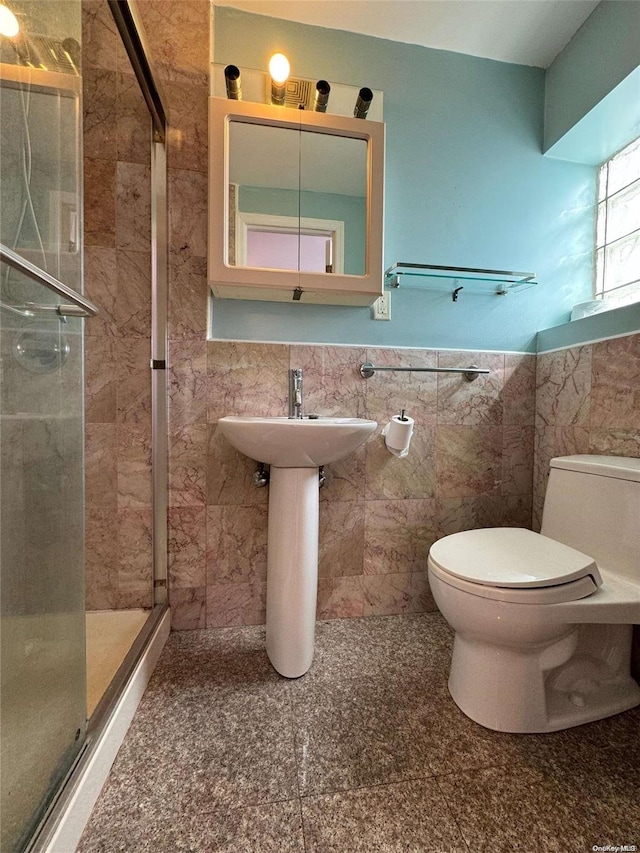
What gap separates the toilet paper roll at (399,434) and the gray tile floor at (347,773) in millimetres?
723

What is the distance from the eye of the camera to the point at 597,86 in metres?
1.36

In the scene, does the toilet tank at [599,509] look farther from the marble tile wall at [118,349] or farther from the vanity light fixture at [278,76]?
the vanity light fixture at [278,76]

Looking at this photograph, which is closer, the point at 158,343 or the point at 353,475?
the point at 158,343

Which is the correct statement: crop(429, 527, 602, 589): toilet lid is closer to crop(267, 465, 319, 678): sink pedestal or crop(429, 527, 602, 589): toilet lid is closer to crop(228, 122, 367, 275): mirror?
crop(267, 465, 319, 678): sink pedestal

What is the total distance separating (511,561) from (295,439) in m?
0.65

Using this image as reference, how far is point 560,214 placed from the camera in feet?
5.31

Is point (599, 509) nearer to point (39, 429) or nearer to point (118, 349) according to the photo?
point (39, 429)

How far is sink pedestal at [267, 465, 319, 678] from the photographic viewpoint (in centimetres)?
113

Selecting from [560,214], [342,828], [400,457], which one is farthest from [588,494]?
[560,214]

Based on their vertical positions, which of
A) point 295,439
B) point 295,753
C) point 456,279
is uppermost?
point 456,279

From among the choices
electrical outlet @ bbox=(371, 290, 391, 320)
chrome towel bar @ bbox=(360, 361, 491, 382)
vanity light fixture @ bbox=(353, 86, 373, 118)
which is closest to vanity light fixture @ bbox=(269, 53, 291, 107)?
vanity light fixture @ bbox=(353, 86, 373, 118)

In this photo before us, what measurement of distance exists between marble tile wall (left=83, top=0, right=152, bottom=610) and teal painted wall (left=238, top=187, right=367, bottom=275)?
0.39 meters

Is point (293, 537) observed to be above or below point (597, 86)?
below

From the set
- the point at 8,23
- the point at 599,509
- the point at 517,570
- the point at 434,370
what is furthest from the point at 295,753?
the point at 8,23
